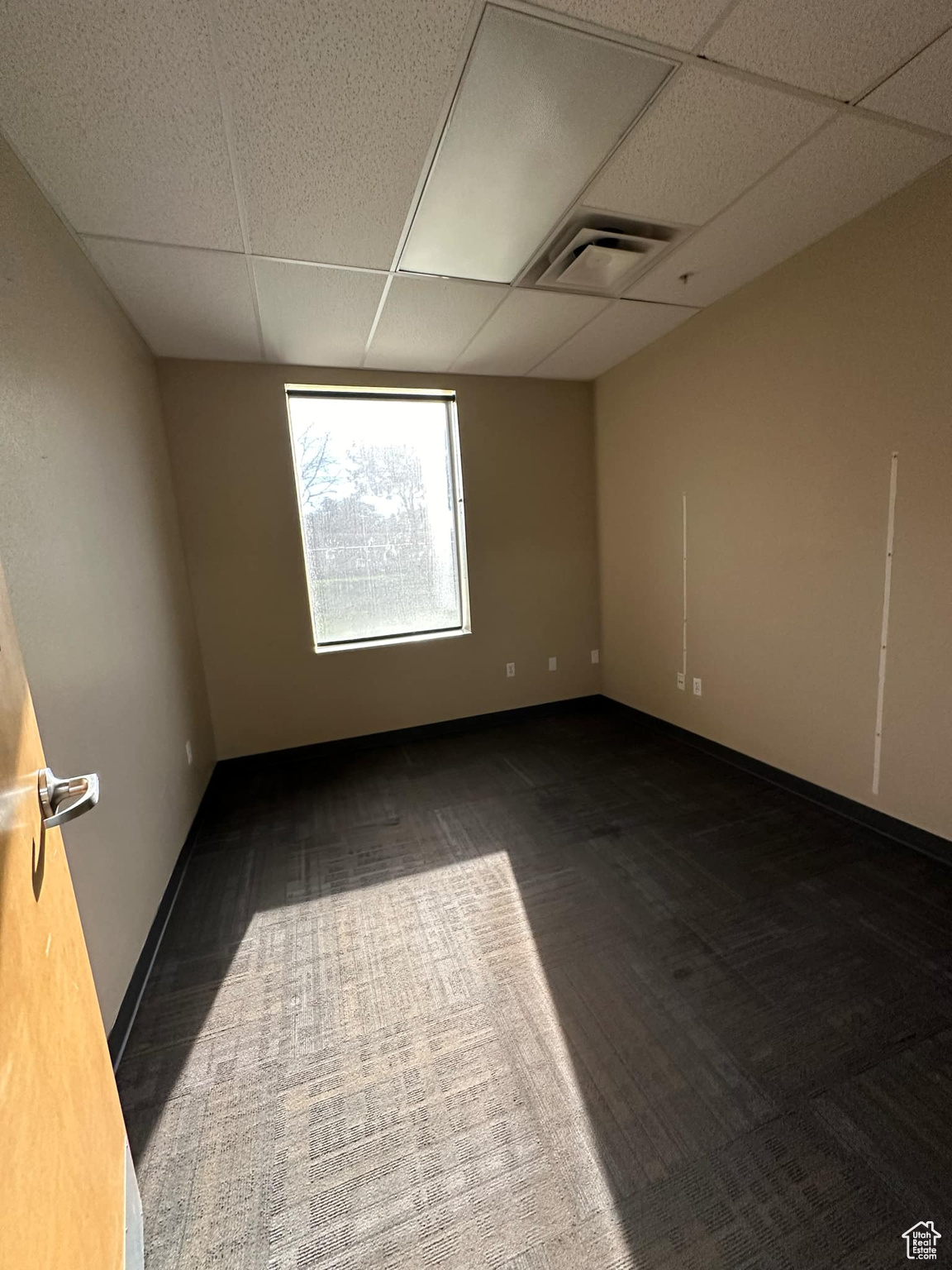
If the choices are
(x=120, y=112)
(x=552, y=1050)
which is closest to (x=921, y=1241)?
(x=552, y=1050)

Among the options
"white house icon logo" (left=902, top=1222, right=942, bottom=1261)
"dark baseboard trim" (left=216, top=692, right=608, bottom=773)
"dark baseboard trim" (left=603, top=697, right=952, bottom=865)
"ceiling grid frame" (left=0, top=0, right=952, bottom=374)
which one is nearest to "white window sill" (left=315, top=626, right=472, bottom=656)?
"dark baseboard trim" (left=216, top=692, right=608, bottom=773)

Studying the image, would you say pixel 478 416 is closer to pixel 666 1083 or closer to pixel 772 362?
pixel 772 362

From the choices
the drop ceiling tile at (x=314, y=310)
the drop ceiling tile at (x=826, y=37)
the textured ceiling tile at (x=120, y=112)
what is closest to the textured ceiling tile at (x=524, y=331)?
the drop ceiling tile at (x=314, y=310)

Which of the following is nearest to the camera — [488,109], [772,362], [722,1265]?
[722,1265]

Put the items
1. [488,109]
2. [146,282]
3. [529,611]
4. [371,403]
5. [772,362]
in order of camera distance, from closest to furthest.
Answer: [488,109] → [146,282] → [772,362] → [371,403] → [529,611]

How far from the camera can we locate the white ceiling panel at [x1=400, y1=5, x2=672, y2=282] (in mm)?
1226

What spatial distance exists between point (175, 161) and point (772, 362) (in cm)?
251

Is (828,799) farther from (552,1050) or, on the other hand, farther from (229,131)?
(229,131)

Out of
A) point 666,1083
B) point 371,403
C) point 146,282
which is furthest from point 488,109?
point 666,1083

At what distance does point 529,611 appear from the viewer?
3.83m

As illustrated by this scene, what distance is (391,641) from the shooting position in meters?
3.54

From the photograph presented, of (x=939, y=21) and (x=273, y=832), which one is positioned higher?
(x=939, y=21)

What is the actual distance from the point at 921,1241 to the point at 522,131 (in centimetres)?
276

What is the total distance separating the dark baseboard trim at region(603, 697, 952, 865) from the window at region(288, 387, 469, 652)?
70.9 inches
